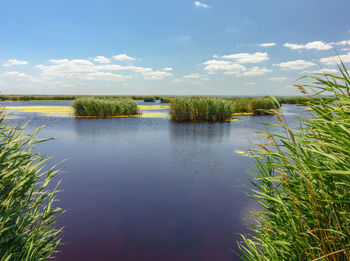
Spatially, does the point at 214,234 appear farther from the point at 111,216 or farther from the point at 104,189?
the point at 104,189

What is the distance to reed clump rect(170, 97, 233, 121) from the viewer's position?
83.5ft

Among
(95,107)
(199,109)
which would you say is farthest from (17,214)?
(95,107)

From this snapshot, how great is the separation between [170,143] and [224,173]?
247 inches

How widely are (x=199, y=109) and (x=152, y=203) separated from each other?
19680mm

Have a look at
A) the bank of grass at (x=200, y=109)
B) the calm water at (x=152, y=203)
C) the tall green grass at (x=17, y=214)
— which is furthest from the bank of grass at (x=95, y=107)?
the tall green grass at (x=17, y=214)

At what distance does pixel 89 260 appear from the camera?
172 inches

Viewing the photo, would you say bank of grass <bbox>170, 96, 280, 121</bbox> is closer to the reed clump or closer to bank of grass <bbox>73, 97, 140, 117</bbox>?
the reed clump

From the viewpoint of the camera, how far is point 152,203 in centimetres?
671

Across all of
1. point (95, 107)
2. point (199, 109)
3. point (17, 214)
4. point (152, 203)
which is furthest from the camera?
point (95, 107)

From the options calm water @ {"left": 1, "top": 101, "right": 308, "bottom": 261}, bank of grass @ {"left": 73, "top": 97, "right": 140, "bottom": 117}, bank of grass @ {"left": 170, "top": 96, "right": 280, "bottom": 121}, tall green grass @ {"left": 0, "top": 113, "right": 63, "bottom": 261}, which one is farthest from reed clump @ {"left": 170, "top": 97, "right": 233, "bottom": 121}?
tall green grass @ {"left": 0, "top": 113, "right": 63, "bottom": 261}

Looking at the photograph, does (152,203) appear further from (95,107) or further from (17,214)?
(95,107)

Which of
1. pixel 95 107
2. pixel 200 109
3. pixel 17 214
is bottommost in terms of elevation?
pixel 17 214

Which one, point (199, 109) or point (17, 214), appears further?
point (199, 109)

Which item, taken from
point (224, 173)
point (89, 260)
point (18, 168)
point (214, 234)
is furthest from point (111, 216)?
point (224, 173)
